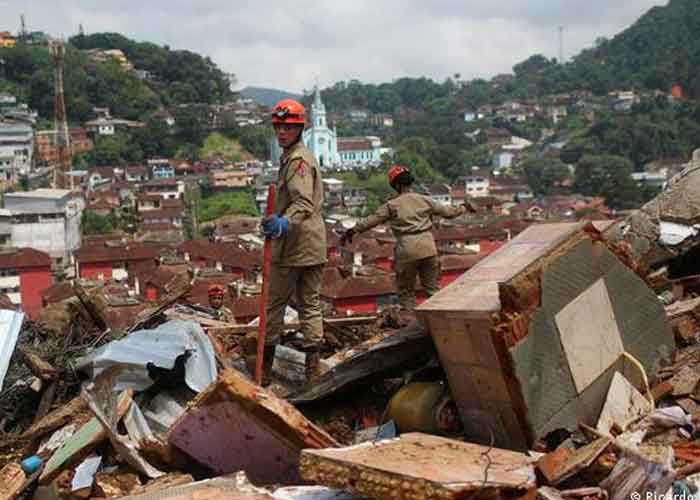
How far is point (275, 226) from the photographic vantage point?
3.95 m

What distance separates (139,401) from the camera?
13.2 feet

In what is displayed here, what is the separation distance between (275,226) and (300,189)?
341 mm

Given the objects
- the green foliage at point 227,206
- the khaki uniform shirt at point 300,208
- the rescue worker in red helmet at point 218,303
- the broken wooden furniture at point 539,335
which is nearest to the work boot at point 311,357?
the khaki uniform shirt at point 300,208

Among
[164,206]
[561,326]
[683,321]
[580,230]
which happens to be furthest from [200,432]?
[164,206]

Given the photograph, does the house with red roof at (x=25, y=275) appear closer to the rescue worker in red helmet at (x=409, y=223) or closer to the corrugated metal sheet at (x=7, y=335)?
the corrugated metal sheet at (x=7, y=335)

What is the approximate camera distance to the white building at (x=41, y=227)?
45.2m

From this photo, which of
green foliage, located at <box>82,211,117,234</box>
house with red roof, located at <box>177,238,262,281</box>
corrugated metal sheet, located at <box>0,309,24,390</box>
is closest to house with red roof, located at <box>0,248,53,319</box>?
house with red roof, located at <box>177,238,262,281</box>

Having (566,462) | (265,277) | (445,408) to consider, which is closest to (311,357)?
(265,277)

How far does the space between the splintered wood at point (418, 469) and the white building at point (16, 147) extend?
69.5 metres

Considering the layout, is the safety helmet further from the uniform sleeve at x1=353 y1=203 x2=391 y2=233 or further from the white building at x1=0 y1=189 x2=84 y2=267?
the white building at x1=0 y1=189 x2=84 y2=267

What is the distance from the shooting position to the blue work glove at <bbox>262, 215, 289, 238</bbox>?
395 cm

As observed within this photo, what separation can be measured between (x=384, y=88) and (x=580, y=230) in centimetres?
16104

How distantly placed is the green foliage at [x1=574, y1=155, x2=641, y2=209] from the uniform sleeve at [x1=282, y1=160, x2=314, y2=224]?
60.4m

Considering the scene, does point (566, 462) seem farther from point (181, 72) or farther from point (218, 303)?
point (181, 72)
